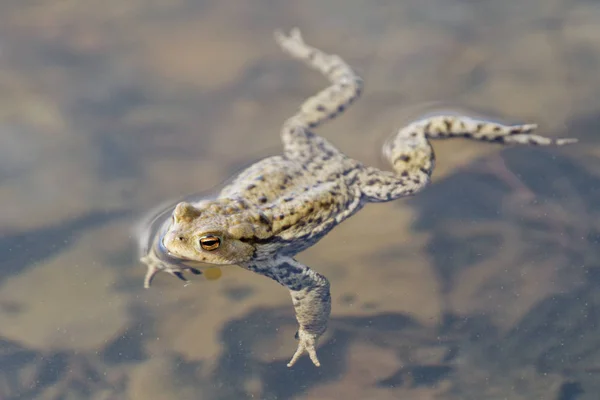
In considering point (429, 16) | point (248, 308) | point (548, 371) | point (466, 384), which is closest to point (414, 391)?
Answer: point (466, 384)

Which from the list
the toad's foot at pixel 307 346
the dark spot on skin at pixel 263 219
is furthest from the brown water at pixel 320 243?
the dark spot on skin at pixel 263 219

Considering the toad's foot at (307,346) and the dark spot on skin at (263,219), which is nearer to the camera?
the dark spot on skin at (263,219)

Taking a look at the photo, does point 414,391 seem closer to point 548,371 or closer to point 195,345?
point 548,371

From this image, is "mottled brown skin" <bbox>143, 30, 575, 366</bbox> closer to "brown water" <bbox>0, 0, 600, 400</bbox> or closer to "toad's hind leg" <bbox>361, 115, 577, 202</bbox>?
"toad's hind leg" <bbox>361, 115, 577, 202</bbox>

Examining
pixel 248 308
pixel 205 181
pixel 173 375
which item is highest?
pixel 205 181

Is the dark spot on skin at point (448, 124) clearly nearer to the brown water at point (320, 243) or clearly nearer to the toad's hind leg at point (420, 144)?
the toad's hind leg at point (420, 144)

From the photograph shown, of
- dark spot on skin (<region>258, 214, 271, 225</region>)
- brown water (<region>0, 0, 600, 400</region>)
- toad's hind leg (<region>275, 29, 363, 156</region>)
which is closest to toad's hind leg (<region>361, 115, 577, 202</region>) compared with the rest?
brown water (<region>0, 0, 600, 400</region>)
